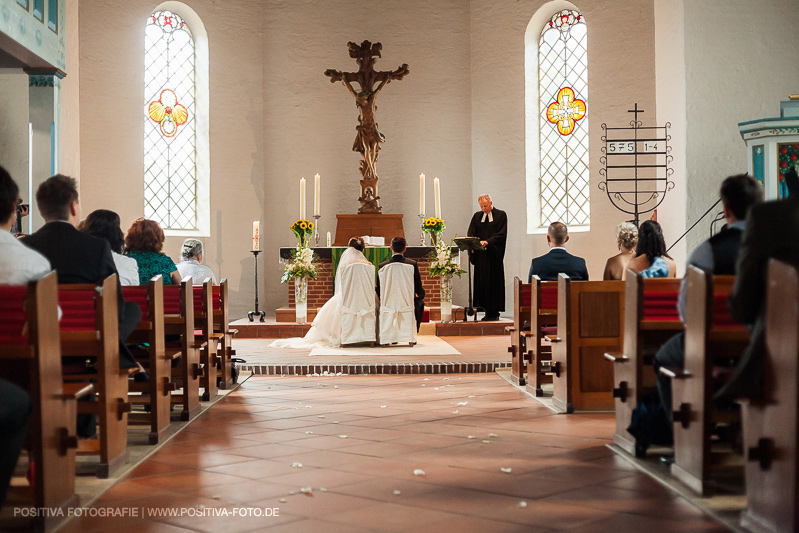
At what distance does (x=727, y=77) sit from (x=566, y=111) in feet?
10.7

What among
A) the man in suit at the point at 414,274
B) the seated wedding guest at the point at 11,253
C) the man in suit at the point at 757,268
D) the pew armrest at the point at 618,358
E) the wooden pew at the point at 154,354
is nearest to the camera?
the man in suit at the point at 757,268

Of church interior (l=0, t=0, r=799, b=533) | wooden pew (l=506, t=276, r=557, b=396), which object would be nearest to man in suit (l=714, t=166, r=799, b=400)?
church interior (l=0, t=0, r=799, b=533)

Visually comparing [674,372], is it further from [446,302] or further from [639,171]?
[639,171]

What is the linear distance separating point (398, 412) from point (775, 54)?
7.00 m

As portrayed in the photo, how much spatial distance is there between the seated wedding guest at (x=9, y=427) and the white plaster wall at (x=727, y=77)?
8252 mm

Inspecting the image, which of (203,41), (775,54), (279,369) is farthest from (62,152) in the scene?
(775,54)

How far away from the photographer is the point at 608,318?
514 cm

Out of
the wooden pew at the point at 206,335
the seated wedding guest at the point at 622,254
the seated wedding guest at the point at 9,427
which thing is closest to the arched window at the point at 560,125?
the seated wedding guest at the point at 622,254

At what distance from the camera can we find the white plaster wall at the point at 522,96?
11.5m

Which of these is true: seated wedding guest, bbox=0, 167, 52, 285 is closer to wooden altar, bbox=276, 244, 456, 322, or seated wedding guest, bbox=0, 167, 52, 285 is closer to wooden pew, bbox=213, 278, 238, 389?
wooden pew, bbox=213, 278, 238, 389

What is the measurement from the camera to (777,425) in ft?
8.47

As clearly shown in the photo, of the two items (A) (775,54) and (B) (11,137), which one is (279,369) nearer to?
(B) (11,137)

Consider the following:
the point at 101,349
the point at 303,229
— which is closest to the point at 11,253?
the point at 101,349

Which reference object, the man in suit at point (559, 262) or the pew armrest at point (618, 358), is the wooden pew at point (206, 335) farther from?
the pew armrest at point (618, 358)
